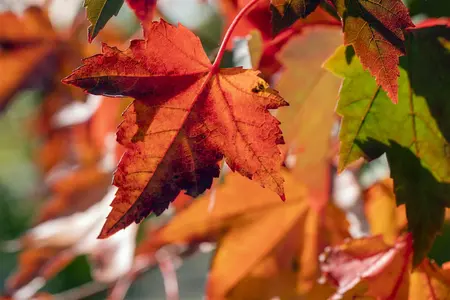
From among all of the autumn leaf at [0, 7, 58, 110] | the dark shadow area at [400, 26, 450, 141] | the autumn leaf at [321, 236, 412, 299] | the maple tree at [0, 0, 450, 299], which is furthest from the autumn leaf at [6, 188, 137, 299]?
the dark shadow area at [400, 26, 450, 141]

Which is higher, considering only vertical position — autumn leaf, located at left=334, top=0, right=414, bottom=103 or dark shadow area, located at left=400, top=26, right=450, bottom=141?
autumn leaf, located at left=334, top=0, right=414, bottom=103

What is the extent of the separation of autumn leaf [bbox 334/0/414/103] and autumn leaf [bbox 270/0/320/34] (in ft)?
0.06

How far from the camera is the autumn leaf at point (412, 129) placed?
0.49 meters

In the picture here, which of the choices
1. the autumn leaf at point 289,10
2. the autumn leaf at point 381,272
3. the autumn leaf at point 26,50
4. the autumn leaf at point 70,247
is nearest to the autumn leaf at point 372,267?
the autumn leaf at point 381,272

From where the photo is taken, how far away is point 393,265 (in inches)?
Answer: 21.8

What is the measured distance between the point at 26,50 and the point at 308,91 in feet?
2.23

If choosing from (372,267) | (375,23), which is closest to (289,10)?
(375,23)

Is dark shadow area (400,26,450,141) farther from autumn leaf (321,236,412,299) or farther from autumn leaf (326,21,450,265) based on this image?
autumn leaf (321,236,412,299)

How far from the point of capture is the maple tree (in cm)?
43

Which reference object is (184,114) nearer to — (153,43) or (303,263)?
(153,43)

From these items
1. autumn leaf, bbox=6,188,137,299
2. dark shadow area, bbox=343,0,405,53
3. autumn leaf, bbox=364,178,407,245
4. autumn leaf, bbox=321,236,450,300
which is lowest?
autumn leaf, bbox=6,188,137,299

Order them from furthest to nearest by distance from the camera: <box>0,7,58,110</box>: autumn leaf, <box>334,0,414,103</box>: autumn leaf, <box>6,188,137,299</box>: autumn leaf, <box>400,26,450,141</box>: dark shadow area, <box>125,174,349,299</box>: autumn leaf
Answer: <box>0,7,58,110</box>: autumn leaf < <box>6,188,137,299</box>: autumn leaf < <box>125,174,349,299</box>: autumn leaf < <box>400,26,450,141</box>: dark shadow area < <box>334,0,414,103</box>: autumn leaf

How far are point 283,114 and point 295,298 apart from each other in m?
0.24

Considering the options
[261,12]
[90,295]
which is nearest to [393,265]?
[261,12]
